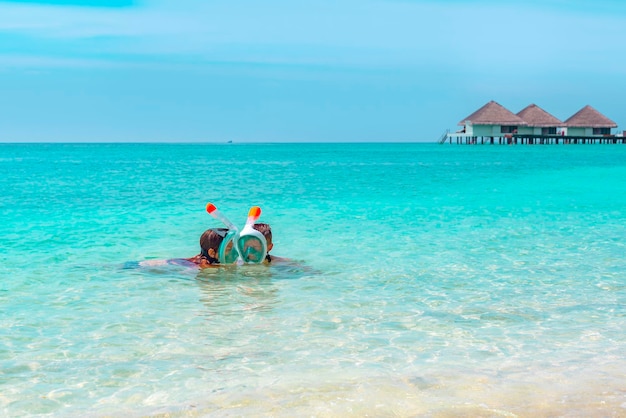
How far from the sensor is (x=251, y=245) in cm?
924

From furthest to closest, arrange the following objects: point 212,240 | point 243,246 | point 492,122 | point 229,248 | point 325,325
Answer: point 492,122 < point 212,240 < point 229,248 < point 243,246 < point 325,325

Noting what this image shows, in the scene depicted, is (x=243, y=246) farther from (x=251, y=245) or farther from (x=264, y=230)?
(x=264, y=230)

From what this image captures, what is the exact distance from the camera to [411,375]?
5.36 meters

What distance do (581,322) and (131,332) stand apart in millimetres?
4145

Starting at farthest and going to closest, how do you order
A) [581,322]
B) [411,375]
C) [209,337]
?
[581,322], [209,337], [411,375]

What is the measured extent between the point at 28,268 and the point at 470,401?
7.17m

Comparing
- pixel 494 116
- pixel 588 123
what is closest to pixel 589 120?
pixel 588 123

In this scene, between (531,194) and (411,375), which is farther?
(531,194)

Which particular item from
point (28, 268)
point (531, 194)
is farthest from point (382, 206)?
point (28, 268)

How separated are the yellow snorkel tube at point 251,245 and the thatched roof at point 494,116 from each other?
9275cm

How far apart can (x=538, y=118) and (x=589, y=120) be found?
7259 millimetres

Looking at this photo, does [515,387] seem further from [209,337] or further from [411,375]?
[209,337]

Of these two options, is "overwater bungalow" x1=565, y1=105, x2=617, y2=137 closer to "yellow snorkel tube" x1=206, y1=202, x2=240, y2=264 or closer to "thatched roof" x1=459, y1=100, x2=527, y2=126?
"thatched roof" x1=459, y1=100, x2=527, y2=126

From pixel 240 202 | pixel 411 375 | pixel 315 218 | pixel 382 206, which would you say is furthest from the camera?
pixel 240 202
